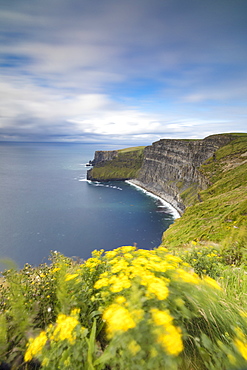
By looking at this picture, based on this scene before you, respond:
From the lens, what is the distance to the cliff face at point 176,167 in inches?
3765

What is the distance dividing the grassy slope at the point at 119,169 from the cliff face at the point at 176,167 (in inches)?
683

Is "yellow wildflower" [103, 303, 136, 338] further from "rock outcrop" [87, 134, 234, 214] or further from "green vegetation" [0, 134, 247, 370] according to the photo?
"rock outcrop" [87, 134, 234, 214]

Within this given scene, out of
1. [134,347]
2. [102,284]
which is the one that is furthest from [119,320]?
[102,284]

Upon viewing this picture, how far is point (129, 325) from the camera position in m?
2.08

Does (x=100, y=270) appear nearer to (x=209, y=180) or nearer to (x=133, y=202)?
(x=209, y=180)

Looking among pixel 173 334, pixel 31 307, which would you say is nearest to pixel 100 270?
pixel 31 307

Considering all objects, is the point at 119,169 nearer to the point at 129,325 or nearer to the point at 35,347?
the point at 35,347

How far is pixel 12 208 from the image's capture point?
81.6m

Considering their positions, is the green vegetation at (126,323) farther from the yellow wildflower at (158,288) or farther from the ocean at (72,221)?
the ocean at (72,221)

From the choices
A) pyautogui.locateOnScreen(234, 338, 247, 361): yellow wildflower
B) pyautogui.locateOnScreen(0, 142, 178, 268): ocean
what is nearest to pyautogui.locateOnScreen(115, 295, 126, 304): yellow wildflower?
pyautogui.locateOnScreen(234, 338, 247, 361): yellow wildflower

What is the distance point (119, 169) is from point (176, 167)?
72.5 m

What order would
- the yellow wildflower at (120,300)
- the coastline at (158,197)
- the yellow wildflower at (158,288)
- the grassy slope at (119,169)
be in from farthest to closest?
the grassy slope at (119,169), the coastline at (158,197), the yellow wildflower at (120,300), the yellow wildflower at (158,288)

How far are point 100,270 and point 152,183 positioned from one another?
14028 cm

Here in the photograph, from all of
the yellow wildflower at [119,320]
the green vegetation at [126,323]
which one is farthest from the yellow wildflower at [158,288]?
the yellow wildflower at [119,320]
